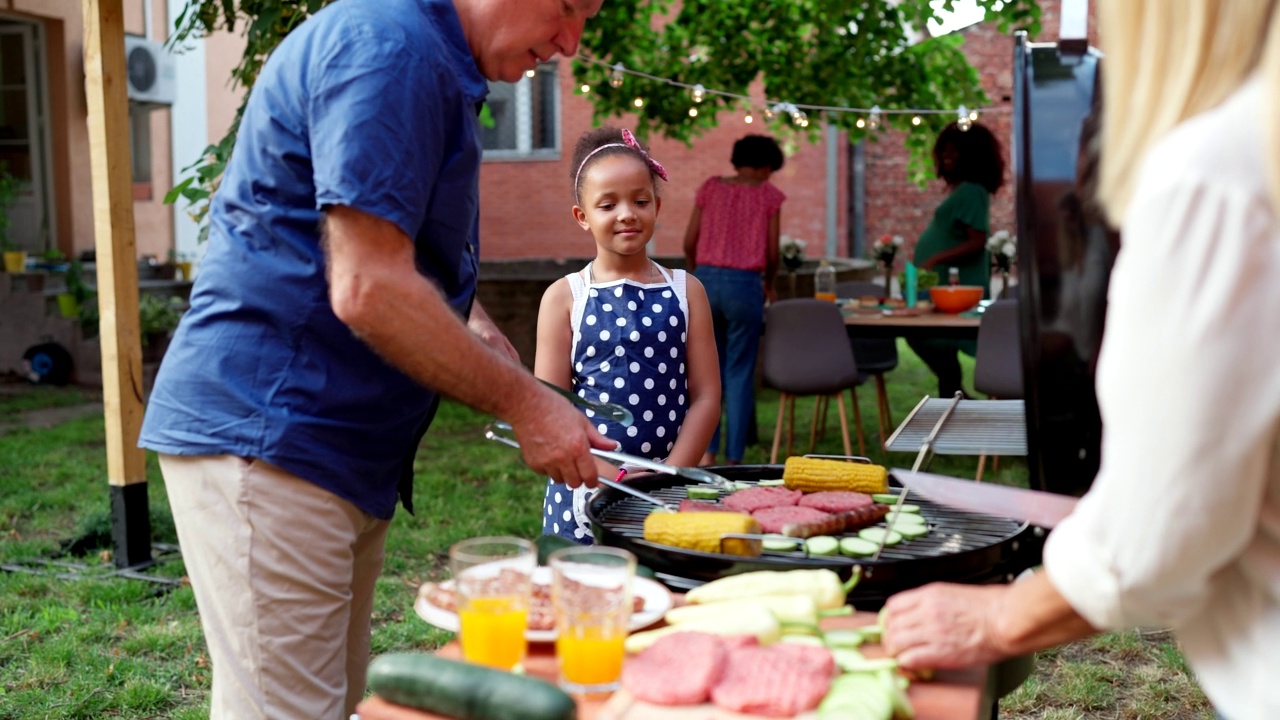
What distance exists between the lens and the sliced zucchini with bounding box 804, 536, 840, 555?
1842mm

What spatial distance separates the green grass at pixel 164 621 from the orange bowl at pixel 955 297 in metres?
1.13

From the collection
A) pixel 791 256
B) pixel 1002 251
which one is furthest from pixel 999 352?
pixel 791 256

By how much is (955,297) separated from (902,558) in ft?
17.2

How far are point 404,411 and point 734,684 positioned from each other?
89 centimetres

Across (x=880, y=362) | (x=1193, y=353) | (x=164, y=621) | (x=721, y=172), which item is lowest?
(x=164, y=621)

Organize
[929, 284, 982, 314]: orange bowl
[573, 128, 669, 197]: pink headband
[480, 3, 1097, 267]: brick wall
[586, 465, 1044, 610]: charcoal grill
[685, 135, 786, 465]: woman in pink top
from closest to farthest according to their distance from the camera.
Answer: [586, 465, 1044, 610]: charcoal grill
[573, 128, 669, 197]: pink headband
[929, 284, 982, 314]: orange bowl
[685, 135, 786, 465]: woman in pink top
[480, 3, 1097, 267]: brick wall

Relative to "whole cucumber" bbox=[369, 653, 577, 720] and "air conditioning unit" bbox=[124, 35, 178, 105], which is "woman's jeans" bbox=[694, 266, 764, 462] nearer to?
"whole cucumber" bbox=[369, 653, 577, 720]

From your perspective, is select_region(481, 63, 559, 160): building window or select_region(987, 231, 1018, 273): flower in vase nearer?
select_region(987, 231, 1018, 273): flower in vase

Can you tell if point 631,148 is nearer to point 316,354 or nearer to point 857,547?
point 316,354

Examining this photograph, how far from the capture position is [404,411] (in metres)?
2.04

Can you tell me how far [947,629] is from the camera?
4.72 feet

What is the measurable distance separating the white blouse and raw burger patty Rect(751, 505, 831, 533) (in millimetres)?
771

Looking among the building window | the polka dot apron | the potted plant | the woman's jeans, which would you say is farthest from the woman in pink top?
the building window

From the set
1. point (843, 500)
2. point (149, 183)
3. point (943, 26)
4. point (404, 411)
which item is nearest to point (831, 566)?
point (843, 500)
